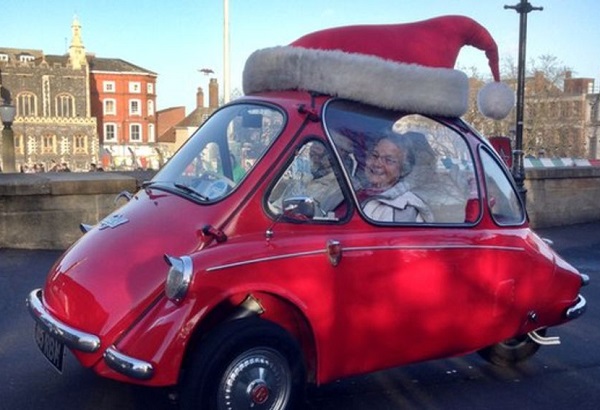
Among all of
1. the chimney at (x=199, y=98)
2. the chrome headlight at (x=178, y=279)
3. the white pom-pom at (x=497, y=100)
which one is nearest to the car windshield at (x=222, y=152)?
the chrome headlight at (x=178, y=279)

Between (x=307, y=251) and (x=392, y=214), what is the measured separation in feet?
2.50

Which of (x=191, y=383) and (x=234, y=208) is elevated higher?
(x=234, y=208)

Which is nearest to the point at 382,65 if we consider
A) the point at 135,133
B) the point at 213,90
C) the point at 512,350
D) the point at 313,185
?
the point at 313,185

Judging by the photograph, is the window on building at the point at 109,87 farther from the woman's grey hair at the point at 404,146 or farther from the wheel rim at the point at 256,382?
the wheel rim at the point at 256,382

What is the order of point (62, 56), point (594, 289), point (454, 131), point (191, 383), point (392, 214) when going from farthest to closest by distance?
point (62, 56) < point (594, 289) < point (454, 131) < point (392, 214) < point (191, 383)

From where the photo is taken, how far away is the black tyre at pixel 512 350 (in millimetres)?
5422

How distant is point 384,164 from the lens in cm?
443

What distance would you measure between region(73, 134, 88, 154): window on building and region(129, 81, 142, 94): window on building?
13.9 metres

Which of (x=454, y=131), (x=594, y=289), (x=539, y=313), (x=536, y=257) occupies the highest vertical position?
(x=454, y=131)

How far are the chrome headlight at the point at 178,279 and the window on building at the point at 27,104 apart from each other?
104674 millimetres

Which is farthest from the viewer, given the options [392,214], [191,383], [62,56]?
[62,56]

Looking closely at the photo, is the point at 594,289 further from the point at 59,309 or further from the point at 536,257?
the point at 59,309

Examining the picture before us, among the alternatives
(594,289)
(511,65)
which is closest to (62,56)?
(511,65)

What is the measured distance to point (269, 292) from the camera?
3750 mm
